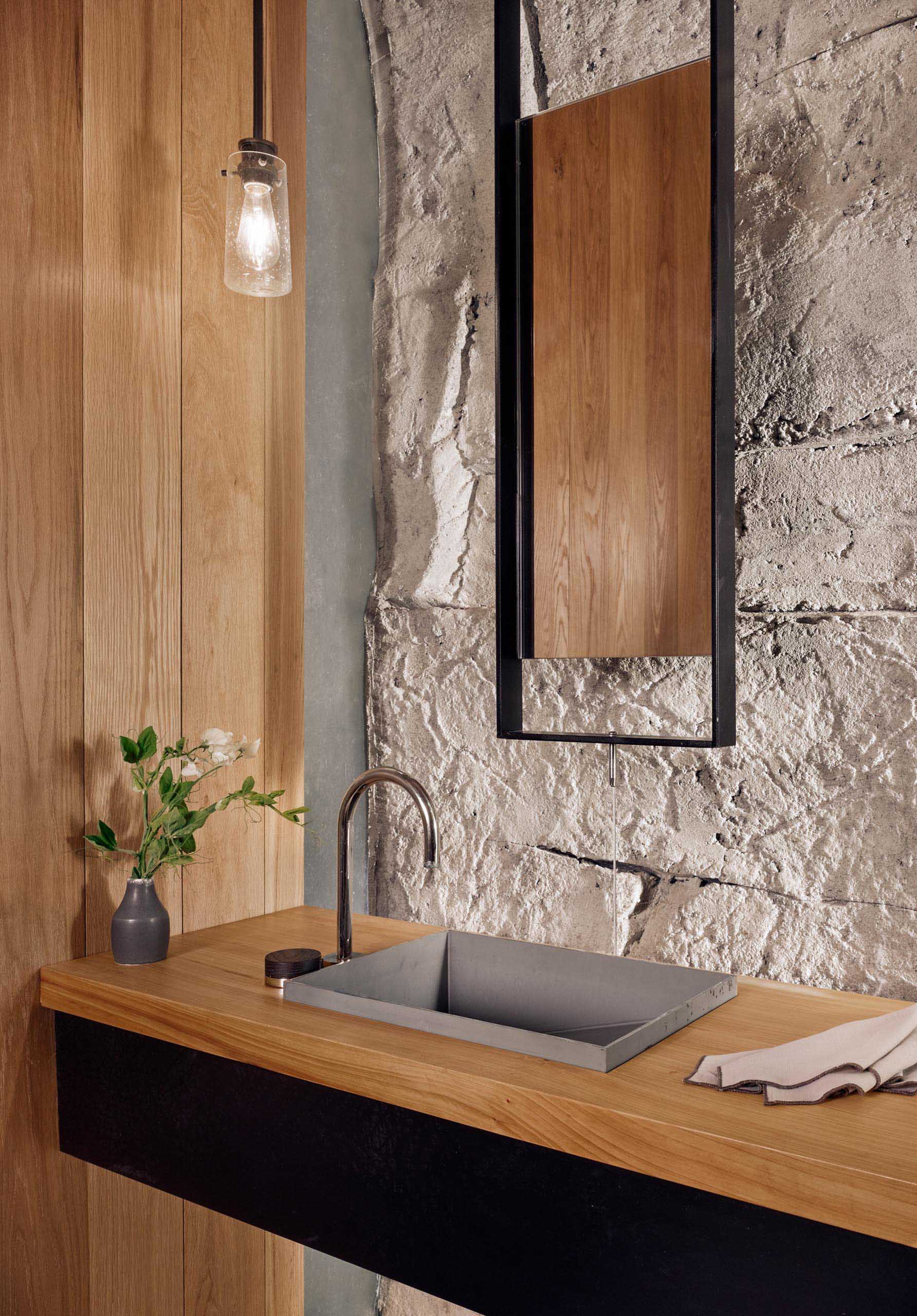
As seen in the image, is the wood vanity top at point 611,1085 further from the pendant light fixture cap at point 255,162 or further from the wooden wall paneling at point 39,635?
the pendant light fixture cap at point 255,162

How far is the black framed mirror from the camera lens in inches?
57.2

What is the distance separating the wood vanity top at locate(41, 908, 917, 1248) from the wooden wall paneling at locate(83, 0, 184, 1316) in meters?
0.24

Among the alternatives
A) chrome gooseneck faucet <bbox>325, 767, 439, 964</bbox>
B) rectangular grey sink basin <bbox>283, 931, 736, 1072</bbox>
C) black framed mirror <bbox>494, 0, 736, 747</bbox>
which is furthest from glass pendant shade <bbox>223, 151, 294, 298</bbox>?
rectangular grey sink basin <bbox>283, 931, 736, 1072</bbox>

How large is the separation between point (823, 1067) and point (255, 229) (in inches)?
51.6

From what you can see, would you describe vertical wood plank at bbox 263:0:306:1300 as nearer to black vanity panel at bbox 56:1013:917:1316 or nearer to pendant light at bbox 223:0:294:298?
pendant light at bbox 223:0:294:298

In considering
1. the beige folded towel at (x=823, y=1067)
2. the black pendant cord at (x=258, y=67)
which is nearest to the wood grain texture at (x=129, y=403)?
the black pendant cord at (x=258, y=67)

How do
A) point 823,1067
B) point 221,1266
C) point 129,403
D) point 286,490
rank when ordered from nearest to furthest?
point 823,1067
point 129,403
point 221,1266
point 286,490

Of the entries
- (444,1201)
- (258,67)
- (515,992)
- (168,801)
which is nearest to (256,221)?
(258,67)

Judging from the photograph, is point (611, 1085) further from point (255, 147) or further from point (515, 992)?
point (255, 147)

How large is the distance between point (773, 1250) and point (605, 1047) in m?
0.23

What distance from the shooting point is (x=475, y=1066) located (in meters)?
1.06

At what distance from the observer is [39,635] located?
1.46m

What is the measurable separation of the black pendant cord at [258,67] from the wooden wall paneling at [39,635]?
10.5 inches

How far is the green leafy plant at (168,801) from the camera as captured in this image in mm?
1494
